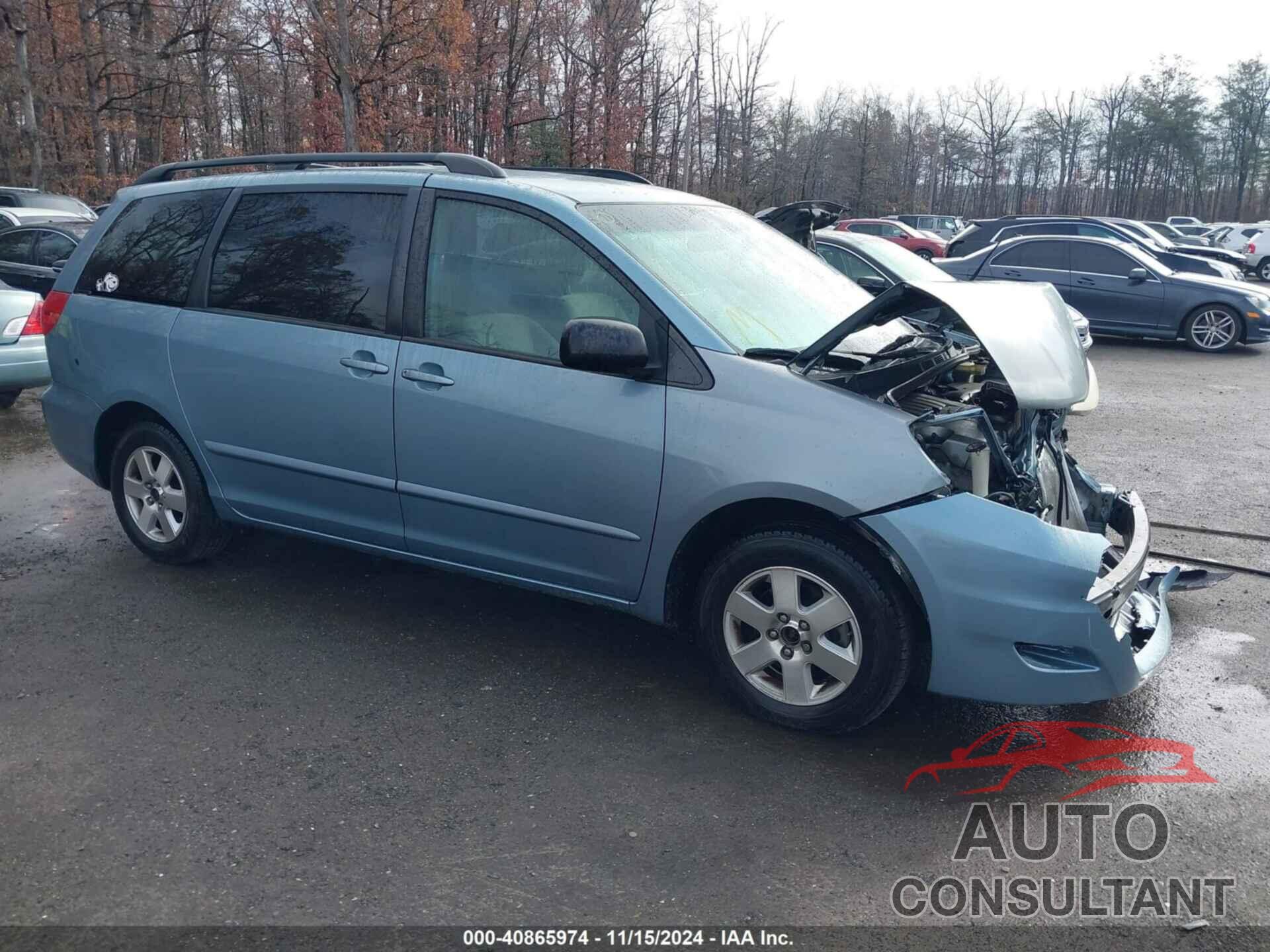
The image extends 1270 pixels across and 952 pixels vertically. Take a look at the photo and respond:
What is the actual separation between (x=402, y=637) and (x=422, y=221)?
1714 mm

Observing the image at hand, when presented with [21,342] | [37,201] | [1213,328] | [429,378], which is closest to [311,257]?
[429,378]

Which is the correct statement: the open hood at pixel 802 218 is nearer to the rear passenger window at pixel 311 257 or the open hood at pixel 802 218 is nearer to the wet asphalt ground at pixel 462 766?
the rear passenger window at pixel 311 257

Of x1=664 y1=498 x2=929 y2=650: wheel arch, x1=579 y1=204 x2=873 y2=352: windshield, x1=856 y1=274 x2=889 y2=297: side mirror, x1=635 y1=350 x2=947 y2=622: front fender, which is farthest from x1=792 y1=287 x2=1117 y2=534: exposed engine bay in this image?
x1=856 y1=274 x2=889 y2=297: side mirror

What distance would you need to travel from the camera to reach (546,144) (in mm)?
37500

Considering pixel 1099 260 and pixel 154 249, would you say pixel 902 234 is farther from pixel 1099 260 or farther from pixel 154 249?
pixel 154 249

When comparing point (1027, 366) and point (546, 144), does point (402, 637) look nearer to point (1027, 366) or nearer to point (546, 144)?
point (1027, 366)

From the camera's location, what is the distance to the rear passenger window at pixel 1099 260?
14.3m

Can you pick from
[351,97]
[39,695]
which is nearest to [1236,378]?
[39,695]

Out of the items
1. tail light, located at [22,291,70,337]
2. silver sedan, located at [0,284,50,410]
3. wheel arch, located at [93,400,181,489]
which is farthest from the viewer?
silver sedan, located at [0,284,50,410]

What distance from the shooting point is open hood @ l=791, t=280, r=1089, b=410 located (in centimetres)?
341

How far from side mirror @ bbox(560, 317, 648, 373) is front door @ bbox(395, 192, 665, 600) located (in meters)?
0.13

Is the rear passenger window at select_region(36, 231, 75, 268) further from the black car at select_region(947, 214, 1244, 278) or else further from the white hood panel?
the black car at select_region(947, 214, 1244, 278)

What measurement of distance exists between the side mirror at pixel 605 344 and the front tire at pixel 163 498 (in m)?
2.27

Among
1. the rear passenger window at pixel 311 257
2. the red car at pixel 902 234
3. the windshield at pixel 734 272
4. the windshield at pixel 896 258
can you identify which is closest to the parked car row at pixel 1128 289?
the windshield at pixel 896 258
